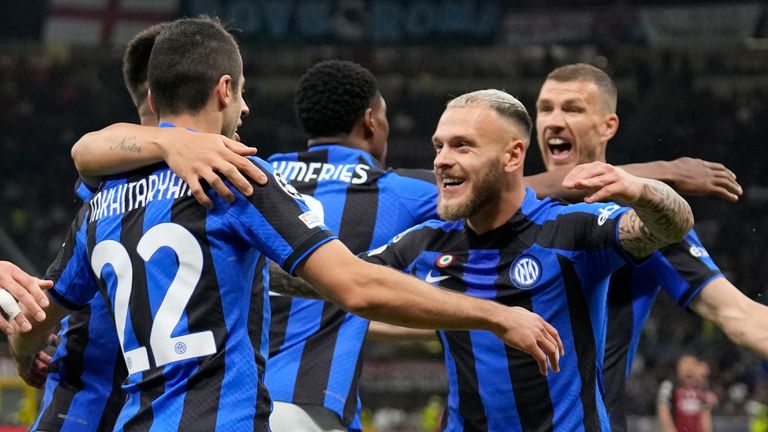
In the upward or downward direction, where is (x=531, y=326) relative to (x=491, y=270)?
upward

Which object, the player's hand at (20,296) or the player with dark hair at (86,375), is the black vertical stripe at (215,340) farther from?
the player with dark hair at (86,375)

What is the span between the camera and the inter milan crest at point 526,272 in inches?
159

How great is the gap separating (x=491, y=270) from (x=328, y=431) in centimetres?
112

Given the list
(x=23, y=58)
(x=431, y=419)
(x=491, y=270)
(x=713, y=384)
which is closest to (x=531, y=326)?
(x=491, y=270)

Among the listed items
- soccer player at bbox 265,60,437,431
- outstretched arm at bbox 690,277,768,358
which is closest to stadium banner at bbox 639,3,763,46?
soccer player at bbox 265,60,437,431

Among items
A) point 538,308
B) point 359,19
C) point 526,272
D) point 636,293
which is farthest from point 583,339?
point 359,19

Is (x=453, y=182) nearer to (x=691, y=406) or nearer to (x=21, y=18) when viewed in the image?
(x=691, y=406)

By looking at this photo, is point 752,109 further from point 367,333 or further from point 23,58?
point 367,333

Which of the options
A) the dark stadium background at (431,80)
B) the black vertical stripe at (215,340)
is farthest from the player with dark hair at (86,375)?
the dark stadium background at (431,80)

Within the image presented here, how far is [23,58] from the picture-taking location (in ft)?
85.4

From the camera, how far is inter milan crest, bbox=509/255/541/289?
4.04 metres

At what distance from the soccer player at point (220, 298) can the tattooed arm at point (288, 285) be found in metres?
A: 0.70

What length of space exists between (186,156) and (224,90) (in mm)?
284

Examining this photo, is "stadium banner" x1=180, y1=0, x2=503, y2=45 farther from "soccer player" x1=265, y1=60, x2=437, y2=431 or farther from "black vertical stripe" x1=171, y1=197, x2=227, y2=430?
"black vertical stripe" x1=171, y1=197, x2=227, y2=430
